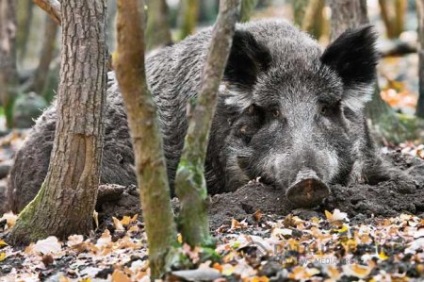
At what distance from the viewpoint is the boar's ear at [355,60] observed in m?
7.80

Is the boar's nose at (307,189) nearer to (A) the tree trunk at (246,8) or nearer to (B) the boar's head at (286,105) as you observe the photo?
(B) the boar's head at (286,105)

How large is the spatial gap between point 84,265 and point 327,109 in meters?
2.95

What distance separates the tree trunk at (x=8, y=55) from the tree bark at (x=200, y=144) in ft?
37.3

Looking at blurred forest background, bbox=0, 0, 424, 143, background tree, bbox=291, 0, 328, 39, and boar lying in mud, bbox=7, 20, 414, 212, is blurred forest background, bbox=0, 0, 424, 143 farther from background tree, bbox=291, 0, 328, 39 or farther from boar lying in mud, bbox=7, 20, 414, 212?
boar lying in mud, bbox=7, 20, 414, 212

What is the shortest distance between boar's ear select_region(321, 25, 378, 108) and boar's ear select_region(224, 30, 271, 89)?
1.89ft

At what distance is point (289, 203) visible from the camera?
22.8 ft

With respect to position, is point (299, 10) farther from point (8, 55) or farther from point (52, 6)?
point (8, 55)

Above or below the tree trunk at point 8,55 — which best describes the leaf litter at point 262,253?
below

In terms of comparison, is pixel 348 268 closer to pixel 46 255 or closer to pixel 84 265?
pixel 84 265

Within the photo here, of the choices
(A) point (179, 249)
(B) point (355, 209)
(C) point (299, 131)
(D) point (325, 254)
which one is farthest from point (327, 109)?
(A) point (179, 249)

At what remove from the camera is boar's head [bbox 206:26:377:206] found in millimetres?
7477

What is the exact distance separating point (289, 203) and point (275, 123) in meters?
0.96

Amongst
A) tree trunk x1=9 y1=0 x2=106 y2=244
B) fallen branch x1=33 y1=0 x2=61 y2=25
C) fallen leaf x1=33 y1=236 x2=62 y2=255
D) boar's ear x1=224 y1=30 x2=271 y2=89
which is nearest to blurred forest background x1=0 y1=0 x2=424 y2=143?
boar's ear x1=224 y1=30 x2=271 y2=89

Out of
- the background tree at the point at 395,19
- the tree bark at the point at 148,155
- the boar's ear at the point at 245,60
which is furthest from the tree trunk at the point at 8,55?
the tree bark at the point at 148,155
